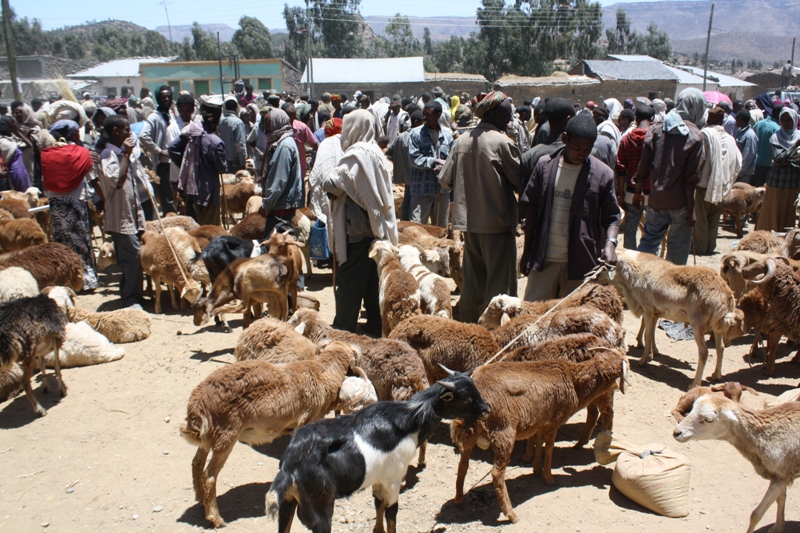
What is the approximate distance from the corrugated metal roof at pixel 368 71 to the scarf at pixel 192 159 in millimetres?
35190

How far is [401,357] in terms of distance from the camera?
4.64 metres

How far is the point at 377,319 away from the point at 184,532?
3645mm

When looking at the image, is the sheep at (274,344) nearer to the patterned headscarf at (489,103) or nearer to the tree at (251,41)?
the patterned headscarf at (489,103)

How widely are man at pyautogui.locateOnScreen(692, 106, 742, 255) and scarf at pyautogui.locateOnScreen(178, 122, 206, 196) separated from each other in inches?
277

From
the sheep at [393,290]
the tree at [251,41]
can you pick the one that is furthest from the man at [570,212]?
the tree at [251,41]

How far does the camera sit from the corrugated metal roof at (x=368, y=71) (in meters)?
43.1

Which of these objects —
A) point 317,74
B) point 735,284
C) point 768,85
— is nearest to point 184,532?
point 735,284

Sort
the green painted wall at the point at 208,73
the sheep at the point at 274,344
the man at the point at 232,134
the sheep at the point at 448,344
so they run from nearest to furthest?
the sheep at the point at 448,344, the sheep at the point at 274,344, the man at the point at 232,134, the green painted wall at the point at 208,73

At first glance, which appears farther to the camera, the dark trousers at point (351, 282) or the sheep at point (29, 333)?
the dark trousers at point (351, 282)

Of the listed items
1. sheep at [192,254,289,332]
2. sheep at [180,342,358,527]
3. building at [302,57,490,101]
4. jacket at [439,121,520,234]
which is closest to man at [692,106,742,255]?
jacket at [439,121,520,234]

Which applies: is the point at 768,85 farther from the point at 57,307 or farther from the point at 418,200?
the point at 57,307

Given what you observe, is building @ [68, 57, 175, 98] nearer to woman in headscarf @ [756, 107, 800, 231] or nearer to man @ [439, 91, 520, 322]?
woman in headscarf @ [756, 107, 800, 231]

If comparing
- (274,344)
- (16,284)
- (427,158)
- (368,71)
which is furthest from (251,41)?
(274,344)

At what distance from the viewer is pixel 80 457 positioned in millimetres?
4832
